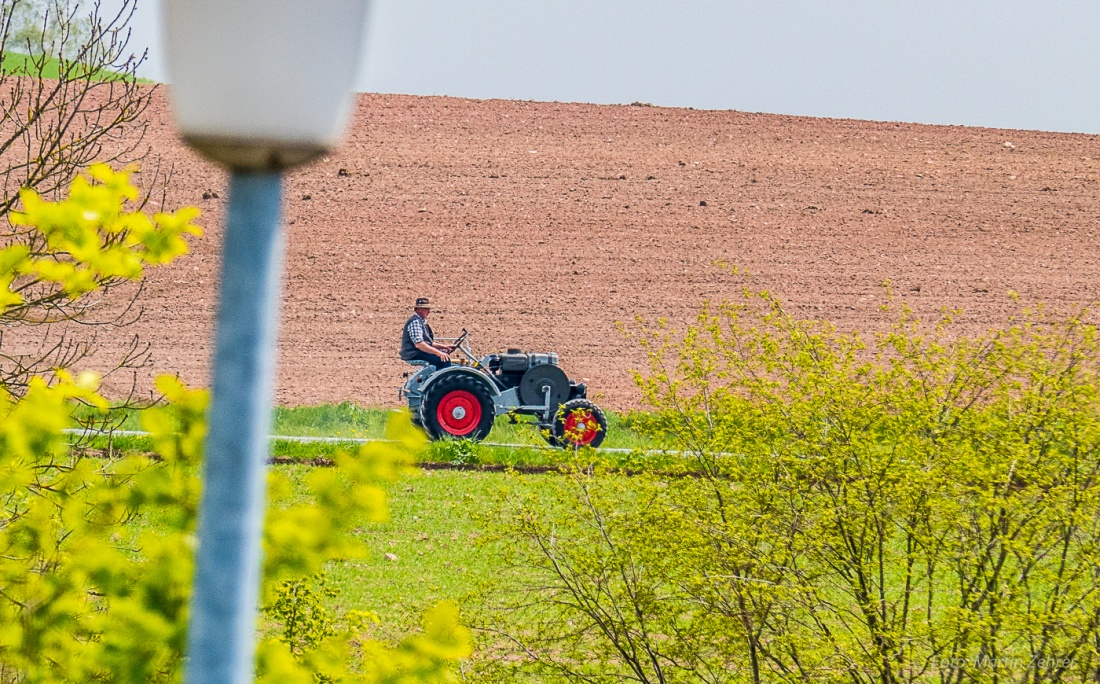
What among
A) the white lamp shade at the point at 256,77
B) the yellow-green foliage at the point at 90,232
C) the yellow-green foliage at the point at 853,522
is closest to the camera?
the white lamp shade at the point at 256,77

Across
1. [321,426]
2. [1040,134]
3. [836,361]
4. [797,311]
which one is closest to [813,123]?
[1040,134]

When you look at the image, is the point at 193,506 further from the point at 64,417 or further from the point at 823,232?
the point at 823,232

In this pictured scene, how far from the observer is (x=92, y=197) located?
2.86 metres

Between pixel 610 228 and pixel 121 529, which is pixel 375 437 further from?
pixel 610 228

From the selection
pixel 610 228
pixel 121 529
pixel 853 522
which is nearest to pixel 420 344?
pixel 853 522

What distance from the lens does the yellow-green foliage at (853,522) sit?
4.65m

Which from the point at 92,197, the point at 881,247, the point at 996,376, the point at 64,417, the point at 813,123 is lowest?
the point at 64,417

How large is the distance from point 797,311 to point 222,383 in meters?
23.0

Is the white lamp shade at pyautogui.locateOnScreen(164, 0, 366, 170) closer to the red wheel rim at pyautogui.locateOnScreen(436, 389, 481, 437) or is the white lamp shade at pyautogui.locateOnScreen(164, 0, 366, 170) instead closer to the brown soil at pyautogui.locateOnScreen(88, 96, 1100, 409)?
the red wheel rim at pyautogui.locateOnScreen(436, 389, 481, 437)

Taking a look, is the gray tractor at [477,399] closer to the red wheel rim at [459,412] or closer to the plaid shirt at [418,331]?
the red wheel rim at [459,412]

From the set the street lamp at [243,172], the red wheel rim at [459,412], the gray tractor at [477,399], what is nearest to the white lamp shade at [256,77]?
the street lamp at [243,172]

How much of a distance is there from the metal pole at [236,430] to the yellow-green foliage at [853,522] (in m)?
3.70

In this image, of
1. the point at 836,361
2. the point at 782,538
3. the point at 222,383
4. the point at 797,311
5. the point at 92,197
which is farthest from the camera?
the point at 797,311

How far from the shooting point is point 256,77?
1207mm
